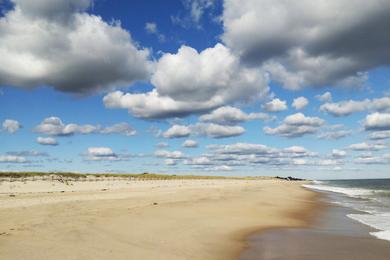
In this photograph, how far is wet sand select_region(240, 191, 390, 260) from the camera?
13258 mm

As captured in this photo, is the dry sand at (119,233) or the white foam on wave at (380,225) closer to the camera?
the dry sand at (119,233)

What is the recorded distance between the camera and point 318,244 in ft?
51.0

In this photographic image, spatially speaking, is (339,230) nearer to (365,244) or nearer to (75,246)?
(365,244)

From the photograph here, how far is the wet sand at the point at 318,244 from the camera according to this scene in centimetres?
1326

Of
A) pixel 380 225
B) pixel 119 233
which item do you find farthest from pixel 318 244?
pixel 380 225

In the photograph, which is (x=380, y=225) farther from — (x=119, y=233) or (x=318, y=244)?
(x=119, y=233)

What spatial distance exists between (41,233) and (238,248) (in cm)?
732

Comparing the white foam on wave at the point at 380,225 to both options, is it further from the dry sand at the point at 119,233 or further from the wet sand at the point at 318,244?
the dry sand at the point at 119,233

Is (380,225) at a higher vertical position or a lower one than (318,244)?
higher

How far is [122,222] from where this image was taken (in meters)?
18.0

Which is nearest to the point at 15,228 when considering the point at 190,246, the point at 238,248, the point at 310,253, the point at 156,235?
the point at 156,235

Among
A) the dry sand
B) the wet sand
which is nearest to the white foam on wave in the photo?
the wet sand

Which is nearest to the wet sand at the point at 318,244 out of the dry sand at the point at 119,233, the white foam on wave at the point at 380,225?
the white foam on wave at the point at 380,225

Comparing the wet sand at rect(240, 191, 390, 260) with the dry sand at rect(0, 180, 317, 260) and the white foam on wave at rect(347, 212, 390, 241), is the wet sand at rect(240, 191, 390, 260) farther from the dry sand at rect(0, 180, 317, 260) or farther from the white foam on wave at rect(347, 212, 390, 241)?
the dry sand at rect(0, 180, 317, 260)
